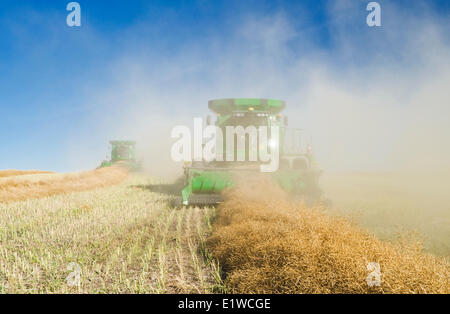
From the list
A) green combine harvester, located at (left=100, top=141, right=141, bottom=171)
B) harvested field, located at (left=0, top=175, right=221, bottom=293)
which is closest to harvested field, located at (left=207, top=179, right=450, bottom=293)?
harvested field, located at (left=0, top=175, right=221, bottom=293)

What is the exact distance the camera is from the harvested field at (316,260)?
2369 mm

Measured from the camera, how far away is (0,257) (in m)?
4.36

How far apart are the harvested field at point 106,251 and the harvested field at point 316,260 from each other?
17.6 inches

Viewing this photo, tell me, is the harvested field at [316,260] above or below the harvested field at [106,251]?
above

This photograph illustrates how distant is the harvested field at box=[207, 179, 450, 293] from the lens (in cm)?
Answer: 237

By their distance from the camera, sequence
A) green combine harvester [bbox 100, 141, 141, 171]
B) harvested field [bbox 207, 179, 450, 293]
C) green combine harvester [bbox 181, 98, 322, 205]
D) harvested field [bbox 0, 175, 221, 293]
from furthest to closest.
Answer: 1. green combine harvester [bbox 100, 141, 141, 171]
2. green combine harvester [bbox 181, 98, 322, 205]
3. harvested field [bbox 0, 175, 221, 293]
4. harvested field [bbox 207, 179, 450, 293]

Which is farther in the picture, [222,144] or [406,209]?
[222,144]

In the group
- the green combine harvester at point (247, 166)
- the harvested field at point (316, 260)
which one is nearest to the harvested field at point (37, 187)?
the green combine harvester at point (247, 166)

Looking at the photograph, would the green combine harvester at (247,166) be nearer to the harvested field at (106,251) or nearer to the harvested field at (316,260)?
the harvested field at (106,251)

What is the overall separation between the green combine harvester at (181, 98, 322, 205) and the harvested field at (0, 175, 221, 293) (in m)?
1.24

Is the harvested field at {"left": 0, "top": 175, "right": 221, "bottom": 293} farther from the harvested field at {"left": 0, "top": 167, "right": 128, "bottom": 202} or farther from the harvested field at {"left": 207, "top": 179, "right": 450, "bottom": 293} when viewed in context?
the harvested field at {"left": 0, "top": 167, "right": 128, "bottom": 202}

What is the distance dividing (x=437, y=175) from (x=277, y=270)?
21.2 meters
